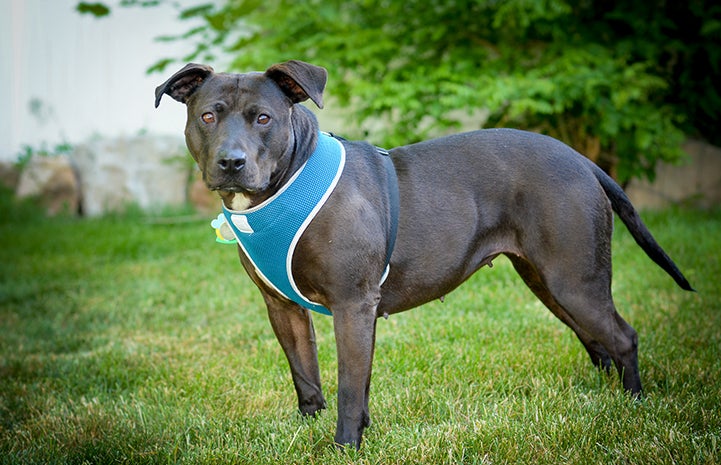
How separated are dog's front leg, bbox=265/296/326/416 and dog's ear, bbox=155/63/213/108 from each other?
38.1 inches

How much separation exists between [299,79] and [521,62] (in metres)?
5.82

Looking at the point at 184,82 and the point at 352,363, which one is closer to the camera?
the point at 352,363

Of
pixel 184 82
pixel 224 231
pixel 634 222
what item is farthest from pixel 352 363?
pixel 634 222

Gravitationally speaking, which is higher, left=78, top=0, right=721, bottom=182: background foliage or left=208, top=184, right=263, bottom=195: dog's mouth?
left=208, top=184, right=263, bottom=195: dog's mouth

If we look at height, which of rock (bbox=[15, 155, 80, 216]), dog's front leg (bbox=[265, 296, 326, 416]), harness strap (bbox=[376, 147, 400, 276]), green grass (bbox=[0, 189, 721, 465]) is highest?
harness strap (bbox=[376, 147, 400, 276])

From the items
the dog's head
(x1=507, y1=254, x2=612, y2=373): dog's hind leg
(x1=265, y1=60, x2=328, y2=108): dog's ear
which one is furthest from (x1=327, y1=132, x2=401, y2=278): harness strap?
(x1=507, y1=254, x2=612, y2=373): dog's hind leg

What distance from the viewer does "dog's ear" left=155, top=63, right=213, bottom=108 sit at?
2.97 meters

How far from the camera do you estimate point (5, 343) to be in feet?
17.0

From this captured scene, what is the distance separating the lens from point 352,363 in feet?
9.64

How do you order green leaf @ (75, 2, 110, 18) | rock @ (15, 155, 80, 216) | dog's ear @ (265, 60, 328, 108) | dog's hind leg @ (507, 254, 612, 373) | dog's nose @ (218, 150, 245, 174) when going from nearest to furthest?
1. dog's nose @ (218, 150, 245, 174)
2. dog's ear @ (265, 60, 328, 108)
3. dog's hind leg @ (507, 254, 612, 373)
4. green leaf @ (75, 2, 110, 18)
5. rock @ (15, 155, 80, 216)

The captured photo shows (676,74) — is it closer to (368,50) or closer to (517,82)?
(517,82)

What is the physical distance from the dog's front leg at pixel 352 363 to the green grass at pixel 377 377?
0.12 m

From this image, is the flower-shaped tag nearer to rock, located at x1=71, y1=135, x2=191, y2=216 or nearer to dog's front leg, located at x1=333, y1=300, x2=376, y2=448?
dog's front leg, located at x1=333, y1=300, x2=376, y2=448

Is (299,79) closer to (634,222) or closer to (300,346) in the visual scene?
(300,346)
